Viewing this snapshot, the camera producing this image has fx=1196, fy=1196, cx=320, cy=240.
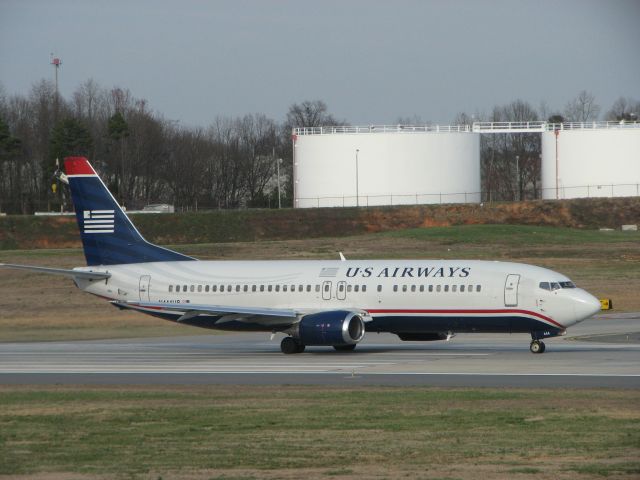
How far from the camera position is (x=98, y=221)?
152 ft

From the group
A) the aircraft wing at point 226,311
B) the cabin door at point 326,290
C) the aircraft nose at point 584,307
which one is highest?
the cabin door at point 326,290

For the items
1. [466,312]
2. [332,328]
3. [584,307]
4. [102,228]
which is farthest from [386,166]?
[584,307]

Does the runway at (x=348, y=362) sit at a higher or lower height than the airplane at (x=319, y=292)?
lower

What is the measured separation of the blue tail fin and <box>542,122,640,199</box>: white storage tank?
75.0 metres

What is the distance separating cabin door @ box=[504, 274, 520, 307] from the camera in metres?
38.9

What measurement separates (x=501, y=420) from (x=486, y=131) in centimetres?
9258

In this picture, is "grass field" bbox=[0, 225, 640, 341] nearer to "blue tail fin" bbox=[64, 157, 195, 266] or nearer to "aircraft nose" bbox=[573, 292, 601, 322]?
"blue tail fin" bbox=[64, 157, 195, 266]

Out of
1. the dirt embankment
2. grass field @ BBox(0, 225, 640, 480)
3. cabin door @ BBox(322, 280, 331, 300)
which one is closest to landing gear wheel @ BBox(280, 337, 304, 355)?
cabin door @ BBox(322, 280, 331, 300)

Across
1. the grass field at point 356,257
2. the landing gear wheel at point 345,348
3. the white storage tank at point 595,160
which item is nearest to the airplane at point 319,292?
the landing gear wheel at point 345,348

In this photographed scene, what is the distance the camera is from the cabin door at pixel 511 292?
128ft

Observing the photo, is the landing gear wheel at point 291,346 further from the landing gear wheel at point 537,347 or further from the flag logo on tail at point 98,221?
the flag logo on tail at point 98,221

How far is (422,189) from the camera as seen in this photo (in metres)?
111

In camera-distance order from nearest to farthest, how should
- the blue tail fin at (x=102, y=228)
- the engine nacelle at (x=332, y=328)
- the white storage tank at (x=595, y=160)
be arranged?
the engine nacelle at (x=332, y=328), the blue tail fin at (x=102, y=228), the white storage tank at (x=595, y=160)

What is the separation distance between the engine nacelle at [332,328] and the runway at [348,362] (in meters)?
0.58
